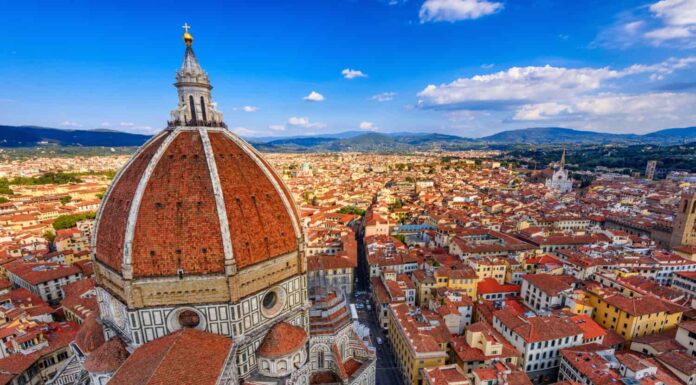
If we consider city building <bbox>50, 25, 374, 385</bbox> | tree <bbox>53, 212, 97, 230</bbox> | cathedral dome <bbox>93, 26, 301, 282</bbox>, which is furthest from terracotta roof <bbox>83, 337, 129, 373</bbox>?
tree <bbox>53, 212, 97, 230</bbox>

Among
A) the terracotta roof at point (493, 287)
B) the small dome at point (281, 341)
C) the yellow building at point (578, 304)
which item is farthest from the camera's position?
the terracotta roof at point (493, 287)

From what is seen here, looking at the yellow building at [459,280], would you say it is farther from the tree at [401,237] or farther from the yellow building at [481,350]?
the tree at [401,237]

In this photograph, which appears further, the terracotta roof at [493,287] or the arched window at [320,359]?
the terracotta roof at [493,287]

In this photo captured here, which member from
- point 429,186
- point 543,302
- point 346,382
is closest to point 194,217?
point 346,382

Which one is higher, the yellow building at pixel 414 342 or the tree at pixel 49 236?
the yellow building at pixel 414 342

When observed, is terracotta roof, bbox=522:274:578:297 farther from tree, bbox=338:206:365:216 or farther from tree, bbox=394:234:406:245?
tree, bbox=338:206:365:216

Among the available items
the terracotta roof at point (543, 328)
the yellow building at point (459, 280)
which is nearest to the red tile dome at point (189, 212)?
the terracotta roof at point (543, 328)

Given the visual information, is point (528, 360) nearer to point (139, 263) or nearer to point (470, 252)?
point (470, 252)
